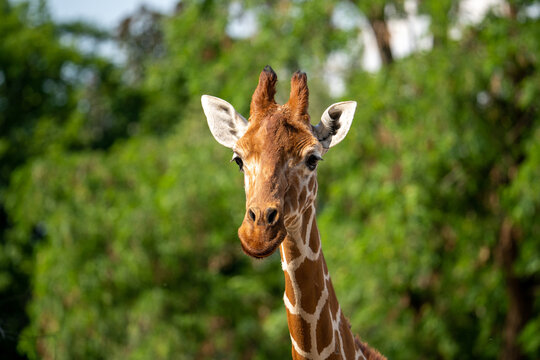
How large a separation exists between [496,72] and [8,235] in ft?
46.2

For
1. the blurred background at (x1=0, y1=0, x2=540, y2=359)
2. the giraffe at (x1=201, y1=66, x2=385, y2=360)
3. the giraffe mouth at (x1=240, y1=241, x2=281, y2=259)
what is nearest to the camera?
the giraffe mouth at (x1=240, y1=241, x2=281, y2=259)

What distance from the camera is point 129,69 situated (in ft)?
91.5

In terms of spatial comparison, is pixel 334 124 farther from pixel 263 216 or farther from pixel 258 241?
pixel 258 241

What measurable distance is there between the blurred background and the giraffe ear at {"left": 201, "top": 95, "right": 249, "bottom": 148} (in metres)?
5.46

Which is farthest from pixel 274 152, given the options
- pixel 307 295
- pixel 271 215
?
pixel 307 295

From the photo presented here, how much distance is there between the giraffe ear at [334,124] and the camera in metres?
4.08

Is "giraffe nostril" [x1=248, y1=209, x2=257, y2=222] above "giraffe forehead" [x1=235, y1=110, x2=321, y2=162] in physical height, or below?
below

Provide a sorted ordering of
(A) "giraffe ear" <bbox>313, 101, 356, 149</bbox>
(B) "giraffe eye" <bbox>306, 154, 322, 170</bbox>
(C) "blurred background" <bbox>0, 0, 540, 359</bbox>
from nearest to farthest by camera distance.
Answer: (B) "giraffe eye" <bbox>306, 154, 322, 170</bbox>
(A) "giraffe ear" <bbox>313, 101, 356, 149</bbox>
(C) "blurred background" <bbox>0, 0, 540, 359</bbox>

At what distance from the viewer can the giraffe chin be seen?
10.5 feet

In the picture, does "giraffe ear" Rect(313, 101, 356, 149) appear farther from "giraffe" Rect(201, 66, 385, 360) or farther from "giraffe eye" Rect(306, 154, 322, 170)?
"giraffe eye" Rect(306, 154, 322, 170)

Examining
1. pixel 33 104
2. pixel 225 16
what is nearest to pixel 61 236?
pixel 225 16

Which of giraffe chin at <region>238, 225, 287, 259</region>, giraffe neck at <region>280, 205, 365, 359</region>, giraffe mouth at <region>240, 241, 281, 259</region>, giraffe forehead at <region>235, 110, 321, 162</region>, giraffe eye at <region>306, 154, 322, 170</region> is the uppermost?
giraffe forehead at <region>235, 110, 321, 162</region>

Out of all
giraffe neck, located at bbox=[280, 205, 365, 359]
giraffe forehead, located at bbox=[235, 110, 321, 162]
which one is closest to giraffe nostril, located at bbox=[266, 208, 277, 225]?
giraffe forehead, located at bbox=[235, 110, 321, 162]

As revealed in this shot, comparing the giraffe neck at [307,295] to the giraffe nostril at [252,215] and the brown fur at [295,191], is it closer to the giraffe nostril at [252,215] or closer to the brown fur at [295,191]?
the brown fur at [295,191]
